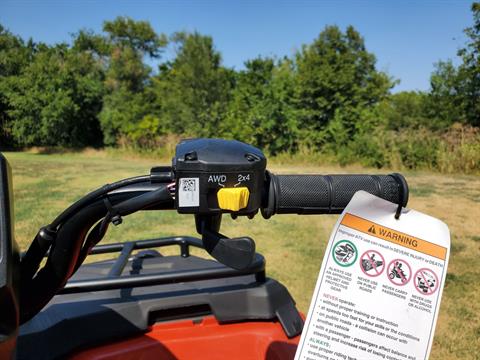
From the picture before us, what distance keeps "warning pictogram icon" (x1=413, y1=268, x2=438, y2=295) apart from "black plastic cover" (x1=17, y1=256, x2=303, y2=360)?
59 cm

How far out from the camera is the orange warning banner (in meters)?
0.77

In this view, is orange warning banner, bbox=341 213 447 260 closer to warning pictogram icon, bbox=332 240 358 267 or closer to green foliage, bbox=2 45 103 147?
warning pictogram icon, bbox=332 240 358 267

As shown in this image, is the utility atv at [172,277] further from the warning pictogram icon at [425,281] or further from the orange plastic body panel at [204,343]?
the warning pictogram icon at [425,281]

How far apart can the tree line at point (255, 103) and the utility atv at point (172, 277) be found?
39.5 feet

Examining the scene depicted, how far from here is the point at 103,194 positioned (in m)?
0.80

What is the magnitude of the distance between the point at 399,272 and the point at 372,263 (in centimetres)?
5

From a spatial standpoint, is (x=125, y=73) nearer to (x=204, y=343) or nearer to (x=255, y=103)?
(x=255, y=103)

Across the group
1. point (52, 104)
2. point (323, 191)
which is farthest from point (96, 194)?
point (52, 104)

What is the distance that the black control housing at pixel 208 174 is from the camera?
701 mm

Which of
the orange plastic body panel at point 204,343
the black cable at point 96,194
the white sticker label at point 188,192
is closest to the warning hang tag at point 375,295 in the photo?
the white sticker label at point 188,192

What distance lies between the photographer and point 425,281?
76 cm

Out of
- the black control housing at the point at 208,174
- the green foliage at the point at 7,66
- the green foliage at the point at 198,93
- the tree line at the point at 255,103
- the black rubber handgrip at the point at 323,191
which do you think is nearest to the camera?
the black control housing at the point at 208,174

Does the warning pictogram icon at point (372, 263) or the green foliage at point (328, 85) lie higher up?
the green foliage at point (328, 85)

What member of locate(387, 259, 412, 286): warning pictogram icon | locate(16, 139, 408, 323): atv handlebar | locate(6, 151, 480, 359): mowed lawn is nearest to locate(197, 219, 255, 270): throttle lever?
locate(16, 139, 408, 323): atv handlebar
